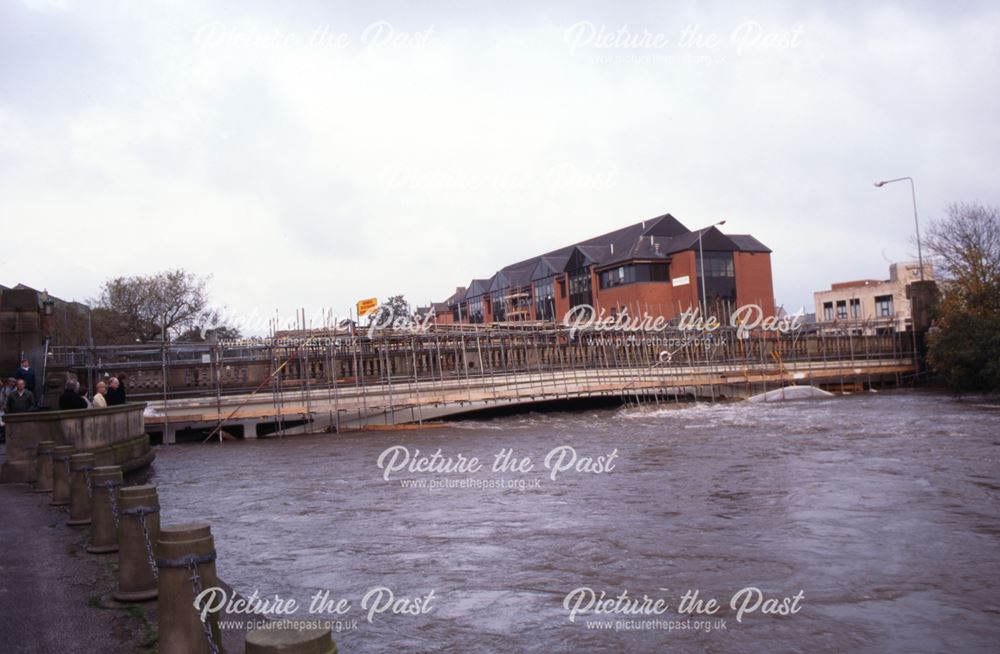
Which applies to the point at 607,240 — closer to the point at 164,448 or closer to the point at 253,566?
the point at 164,448

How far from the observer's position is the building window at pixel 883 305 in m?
74.7

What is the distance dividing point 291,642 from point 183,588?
150cm

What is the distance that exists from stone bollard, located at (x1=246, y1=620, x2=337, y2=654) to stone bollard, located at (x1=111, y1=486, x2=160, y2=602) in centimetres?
→ 300

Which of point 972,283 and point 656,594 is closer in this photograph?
point 656,594

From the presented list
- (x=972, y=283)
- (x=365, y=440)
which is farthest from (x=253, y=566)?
(x=972, y=283)

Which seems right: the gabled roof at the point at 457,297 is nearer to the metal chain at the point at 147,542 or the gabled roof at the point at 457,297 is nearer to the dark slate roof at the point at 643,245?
the dark slate roof at the point at 643,245

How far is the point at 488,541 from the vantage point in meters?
10.3

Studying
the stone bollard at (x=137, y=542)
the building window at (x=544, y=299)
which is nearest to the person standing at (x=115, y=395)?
the stone bollard at (x=137, y=542)

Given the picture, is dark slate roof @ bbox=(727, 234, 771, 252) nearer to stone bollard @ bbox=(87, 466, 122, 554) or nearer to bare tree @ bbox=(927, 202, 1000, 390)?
bare tree @ bbox=(927, 202, 1000, 390)

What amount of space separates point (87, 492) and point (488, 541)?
4.70 meters

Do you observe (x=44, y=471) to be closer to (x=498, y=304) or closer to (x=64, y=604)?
(x=64, y=604)

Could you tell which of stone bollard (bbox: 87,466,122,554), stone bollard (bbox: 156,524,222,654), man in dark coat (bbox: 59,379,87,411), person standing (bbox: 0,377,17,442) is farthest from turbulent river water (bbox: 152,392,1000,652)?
person standing (bbox: 0,377,17,442)

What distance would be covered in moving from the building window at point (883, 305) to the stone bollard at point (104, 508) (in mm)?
77139

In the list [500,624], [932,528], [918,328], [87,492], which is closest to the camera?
[500,624]
